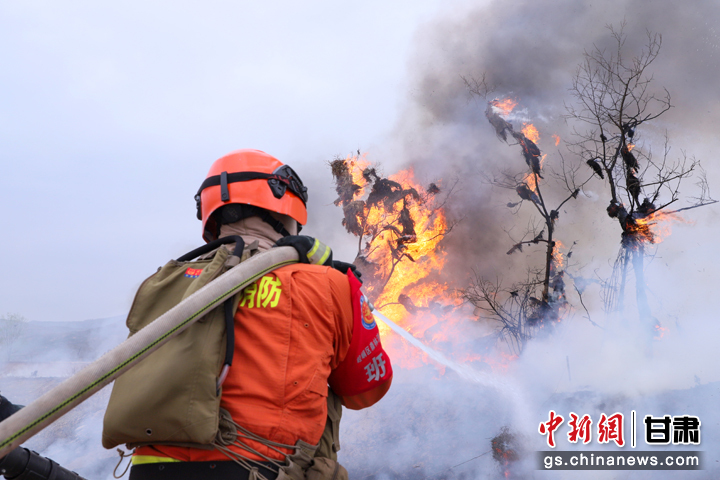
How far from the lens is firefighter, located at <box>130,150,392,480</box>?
1.77 metres

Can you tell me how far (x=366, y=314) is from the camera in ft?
7.75

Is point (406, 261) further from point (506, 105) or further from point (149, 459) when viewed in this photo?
point (149, 459)

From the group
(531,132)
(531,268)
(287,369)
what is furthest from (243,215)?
(531,132)

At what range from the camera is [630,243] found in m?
9.55

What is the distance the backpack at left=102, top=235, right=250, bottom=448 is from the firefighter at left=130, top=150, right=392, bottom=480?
3.4 inches

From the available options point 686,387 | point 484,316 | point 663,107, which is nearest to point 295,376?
point 686,387

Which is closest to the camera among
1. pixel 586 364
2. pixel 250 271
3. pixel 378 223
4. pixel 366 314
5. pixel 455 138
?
pixel 250 271

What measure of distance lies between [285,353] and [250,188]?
110 centimetres

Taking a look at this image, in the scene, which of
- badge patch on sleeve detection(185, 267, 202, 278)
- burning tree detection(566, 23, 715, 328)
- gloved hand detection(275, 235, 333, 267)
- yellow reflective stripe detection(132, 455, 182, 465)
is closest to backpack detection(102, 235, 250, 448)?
yellow reflective stripe detection(132, 455, 182, 465)

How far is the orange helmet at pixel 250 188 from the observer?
2553 millimetres

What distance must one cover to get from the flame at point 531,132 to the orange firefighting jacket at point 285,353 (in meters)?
11.1

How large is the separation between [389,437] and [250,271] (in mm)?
6925

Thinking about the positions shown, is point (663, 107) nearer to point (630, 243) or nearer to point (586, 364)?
point (630, 243)

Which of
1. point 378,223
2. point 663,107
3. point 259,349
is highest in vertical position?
point 663,107
